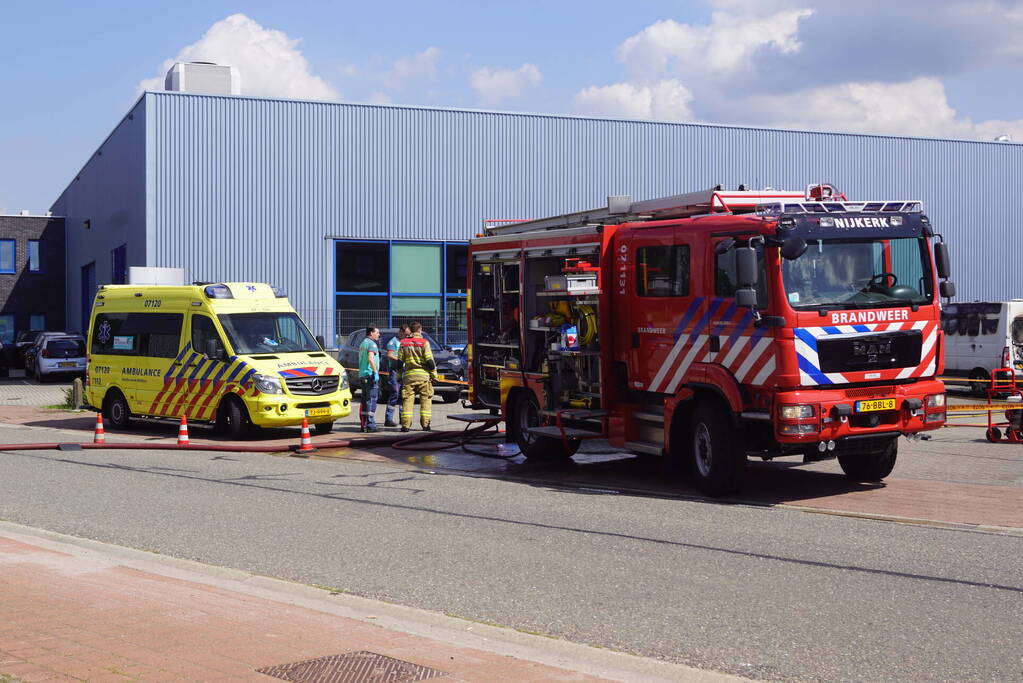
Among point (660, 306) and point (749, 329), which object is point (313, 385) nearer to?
point (660, 306)

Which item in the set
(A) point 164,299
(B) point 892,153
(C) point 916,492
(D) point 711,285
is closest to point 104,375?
(A) point 164,299

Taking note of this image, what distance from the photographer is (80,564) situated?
8.40 metres

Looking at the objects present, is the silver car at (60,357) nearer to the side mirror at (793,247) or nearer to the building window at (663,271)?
the building window at (663,271)

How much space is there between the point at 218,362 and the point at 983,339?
1813 cm

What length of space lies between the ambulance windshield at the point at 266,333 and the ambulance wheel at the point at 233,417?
823mm

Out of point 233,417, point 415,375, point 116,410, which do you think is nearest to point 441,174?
point 116,410

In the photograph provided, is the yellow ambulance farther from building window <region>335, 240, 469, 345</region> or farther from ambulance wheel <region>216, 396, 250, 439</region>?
building window <region>335, 240, 469, 345</region>

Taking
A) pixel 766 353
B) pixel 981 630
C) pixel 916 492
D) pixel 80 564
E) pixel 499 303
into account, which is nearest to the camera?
pixel 981 630

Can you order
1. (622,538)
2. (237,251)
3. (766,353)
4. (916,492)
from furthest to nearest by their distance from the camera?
(237,251), (916,492), (766,353), (622,538)

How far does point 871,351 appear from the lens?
11812mm

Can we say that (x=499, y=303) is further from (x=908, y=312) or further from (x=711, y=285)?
(x=908, y=312)

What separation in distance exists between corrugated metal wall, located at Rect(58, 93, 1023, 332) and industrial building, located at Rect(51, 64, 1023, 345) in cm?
5

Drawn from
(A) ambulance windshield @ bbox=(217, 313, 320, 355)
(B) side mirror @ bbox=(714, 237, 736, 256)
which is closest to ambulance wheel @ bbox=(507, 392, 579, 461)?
(B) side mirror @ bbox=(714, 237, 736, 256)

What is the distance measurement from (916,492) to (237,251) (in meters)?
27.9
